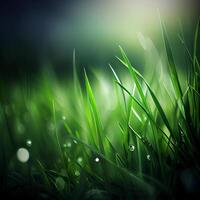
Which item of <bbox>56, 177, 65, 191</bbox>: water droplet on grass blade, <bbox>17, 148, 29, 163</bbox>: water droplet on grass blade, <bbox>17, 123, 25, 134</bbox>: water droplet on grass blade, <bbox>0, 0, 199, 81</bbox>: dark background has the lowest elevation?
<bbox>56, 177, 65, 191</bbox>: water droplet on grass blade

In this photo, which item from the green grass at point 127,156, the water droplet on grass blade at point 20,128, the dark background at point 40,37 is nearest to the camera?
the green grass at point 127,156

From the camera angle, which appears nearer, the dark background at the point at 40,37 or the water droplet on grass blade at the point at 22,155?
the water droplet on grass blade at the point at 22,155

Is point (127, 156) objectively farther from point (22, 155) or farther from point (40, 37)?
point (40, 37)

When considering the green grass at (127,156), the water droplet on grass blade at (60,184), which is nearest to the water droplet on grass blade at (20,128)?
the green grass at (127,156)

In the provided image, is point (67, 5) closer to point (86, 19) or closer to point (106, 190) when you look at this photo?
point (86, 19)

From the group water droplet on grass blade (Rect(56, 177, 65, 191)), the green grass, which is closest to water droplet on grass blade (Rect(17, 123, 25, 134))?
the green grass

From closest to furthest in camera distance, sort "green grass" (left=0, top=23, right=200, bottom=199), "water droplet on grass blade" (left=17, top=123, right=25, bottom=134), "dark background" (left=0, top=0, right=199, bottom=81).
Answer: "green grass" (left=0, top=23, right=200, bottom=199), "water droplet on grass blade" (left=17, top=123, right=25, bottom=134), "dark background" (left=0, top=0, right=199, bottom=81)

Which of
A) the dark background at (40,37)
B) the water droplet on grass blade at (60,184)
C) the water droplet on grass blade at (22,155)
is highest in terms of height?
the dark background at (40,37)

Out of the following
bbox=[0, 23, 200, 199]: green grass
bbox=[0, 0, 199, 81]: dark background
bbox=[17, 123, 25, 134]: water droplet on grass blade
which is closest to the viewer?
bbox=[0, 23, 200, 199]: green grass

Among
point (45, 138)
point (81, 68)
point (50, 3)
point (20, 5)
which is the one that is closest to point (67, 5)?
point (50, 3)

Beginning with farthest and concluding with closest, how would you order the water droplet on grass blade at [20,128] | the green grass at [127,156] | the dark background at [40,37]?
the dark background at [40,37], the water droplet on grass blade at [20,128], the green grass at [127,156]

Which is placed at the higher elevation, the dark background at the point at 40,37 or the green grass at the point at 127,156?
the dark background at the point at 40,37

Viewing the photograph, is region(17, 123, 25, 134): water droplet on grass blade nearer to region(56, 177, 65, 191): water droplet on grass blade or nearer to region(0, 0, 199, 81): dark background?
region(56, 177, 65, 191): water droplet on grass blade

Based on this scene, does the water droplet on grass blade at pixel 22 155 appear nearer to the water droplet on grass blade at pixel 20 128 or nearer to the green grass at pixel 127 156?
the green grass at pixel 127 156
